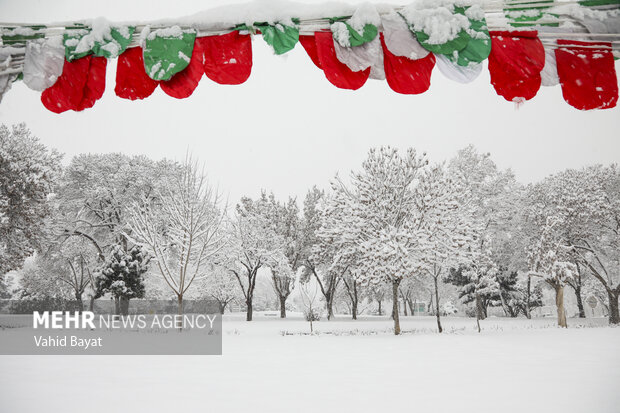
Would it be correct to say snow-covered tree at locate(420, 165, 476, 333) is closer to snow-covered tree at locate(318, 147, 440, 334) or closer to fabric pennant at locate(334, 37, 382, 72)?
snow-covered tree at locate(318, 147, 440, 334)

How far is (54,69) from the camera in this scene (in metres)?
2.83

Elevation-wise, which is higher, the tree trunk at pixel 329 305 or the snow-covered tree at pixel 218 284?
→ the snow-covered tree at pixel 218 284

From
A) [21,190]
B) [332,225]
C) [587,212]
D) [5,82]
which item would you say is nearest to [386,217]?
[332,225]

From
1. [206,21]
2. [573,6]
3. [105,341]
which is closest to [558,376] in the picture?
[573,6]

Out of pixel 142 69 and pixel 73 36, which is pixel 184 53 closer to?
pixel 142 69

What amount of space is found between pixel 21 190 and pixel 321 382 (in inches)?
634

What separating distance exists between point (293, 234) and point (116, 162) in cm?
1375

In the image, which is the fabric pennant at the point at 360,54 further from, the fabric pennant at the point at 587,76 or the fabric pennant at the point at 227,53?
the fabric pennant at the point at 587,76

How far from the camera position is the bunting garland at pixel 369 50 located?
260 centimetres

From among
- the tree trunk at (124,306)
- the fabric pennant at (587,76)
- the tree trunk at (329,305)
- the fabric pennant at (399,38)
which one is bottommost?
the tree trunk at (329,305)

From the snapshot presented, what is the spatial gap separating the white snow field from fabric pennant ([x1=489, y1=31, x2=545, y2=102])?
3.42m

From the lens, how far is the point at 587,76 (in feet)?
9.31

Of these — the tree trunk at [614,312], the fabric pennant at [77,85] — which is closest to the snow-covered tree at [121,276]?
the fabric pennant at [77,85]

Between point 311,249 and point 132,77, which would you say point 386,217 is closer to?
point 132,77
